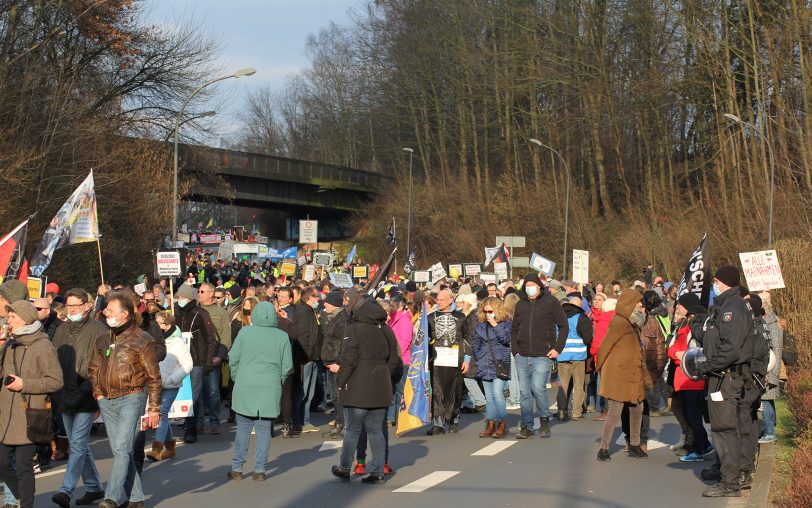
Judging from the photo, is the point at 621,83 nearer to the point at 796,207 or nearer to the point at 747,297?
the point at 796,207

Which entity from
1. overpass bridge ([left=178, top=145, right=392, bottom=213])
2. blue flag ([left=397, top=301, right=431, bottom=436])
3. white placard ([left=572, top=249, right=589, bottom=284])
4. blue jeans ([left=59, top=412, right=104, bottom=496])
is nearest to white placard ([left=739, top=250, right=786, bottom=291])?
blue flag ([left=397, top=301, right=431, bottom=436])

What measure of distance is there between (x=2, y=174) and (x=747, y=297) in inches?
772

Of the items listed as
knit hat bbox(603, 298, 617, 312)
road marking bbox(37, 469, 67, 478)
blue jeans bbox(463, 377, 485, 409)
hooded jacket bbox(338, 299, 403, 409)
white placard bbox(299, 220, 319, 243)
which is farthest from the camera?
white placard bbox(299, 220, 319, 243)

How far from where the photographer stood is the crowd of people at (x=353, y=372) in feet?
30.7

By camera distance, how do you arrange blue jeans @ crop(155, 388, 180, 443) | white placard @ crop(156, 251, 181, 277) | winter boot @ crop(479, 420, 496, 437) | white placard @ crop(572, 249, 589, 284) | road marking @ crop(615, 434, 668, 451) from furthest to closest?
1. white placard @ crop(572, 249, 589, 284)
2. white placard @ crop(156, 251, 181, 277)
3. winter boot @ crop(479, 420, 496, 437)
4. road marking @ crop(615, 434, 668, 451)
5. blue jeans @ crop(155, 388, 180, 443)

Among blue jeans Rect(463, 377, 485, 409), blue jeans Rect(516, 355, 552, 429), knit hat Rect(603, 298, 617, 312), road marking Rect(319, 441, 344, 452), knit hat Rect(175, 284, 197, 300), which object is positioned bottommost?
road marking Rect(319, 441, 344, 452)

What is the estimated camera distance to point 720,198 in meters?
45.6

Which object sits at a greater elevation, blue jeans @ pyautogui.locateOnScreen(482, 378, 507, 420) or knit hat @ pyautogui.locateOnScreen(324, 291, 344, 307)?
knit hat @ pyautogui.locateOnScreen(324, 291, 344, 307)

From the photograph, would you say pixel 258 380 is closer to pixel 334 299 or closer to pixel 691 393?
pixel 334 299

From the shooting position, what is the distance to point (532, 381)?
1457 centimetres

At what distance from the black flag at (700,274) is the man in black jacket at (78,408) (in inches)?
253

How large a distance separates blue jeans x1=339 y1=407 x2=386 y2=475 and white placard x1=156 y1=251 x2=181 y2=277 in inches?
564

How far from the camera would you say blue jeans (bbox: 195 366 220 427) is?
15.4m

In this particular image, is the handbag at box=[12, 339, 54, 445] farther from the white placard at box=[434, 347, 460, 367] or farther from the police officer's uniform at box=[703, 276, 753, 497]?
the white placard at box=[434, 347, 460, 367]
